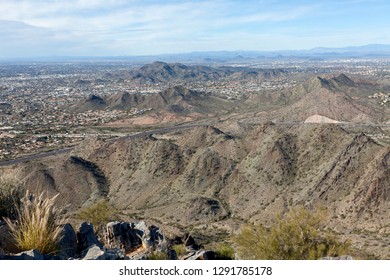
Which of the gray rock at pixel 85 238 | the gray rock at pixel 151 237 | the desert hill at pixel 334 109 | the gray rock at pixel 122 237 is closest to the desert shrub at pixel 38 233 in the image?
the gray rock at pixel 85 238

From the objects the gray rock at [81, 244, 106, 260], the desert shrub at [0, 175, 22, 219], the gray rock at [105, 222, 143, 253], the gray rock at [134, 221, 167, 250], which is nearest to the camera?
the gray rock at [81, 244, 106, 260]

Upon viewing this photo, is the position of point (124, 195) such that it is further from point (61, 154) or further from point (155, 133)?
point (155, 133)

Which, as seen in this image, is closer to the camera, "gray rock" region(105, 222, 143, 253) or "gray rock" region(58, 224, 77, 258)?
"gray rock" region(58, 224, 77, 258)

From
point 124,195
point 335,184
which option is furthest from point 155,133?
point 335,184

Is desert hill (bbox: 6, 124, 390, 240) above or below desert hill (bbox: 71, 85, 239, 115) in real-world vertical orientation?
below

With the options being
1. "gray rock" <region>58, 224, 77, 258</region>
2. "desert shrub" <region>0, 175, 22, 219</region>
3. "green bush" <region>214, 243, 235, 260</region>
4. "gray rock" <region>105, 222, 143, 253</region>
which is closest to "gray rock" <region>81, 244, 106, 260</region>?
"gray rock" <region>58, 224, 77, 258</region>

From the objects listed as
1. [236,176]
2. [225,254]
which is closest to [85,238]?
[225,254]

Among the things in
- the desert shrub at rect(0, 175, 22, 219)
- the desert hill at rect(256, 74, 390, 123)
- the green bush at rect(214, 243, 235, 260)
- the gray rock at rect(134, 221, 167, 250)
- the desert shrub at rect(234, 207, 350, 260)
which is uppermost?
the desert shrub at rect(0, 175, 22, 219)

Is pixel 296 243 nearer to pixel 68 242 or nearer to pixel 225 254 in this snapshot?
pixel 225 254

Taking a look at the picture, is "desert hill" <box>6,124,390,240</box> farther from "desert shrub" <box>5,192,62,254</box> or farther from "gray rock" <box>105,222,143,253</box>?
"desert shrub" <box>5,192,62,254</box>
